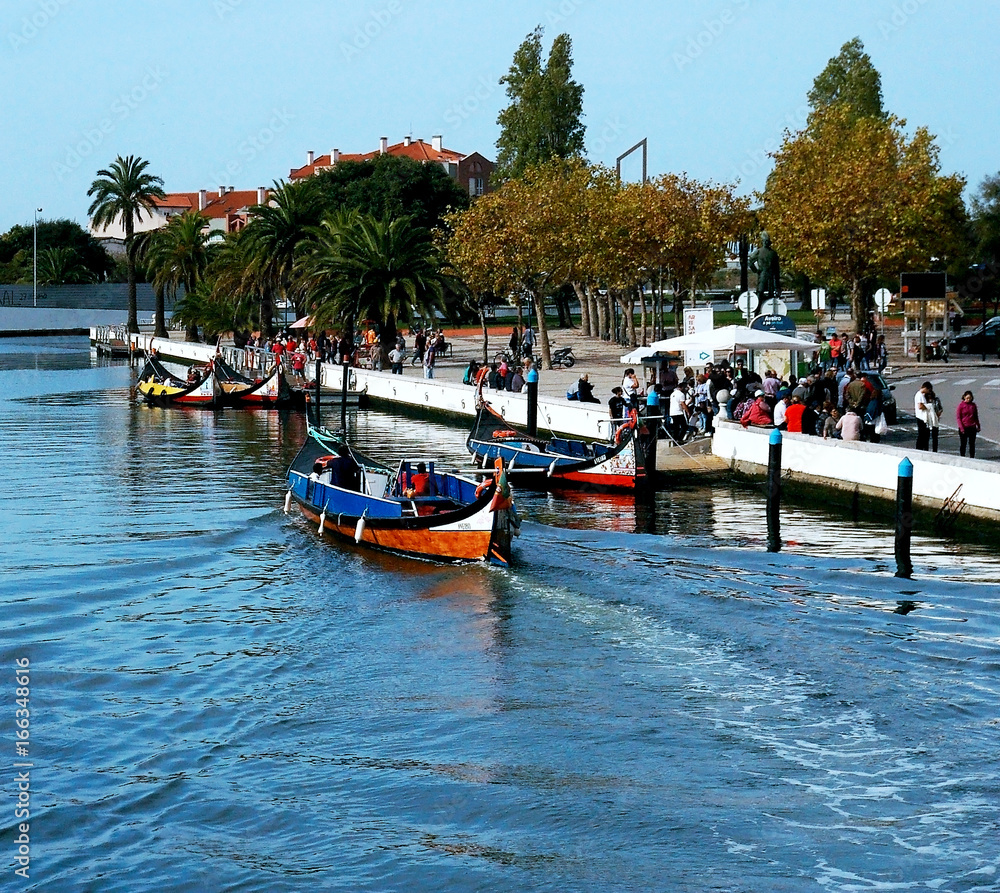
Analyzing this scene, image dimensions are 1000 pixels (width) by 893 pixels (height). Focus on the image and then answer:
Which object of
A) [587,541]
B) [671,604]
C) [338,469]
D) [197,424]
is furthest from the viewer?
[197,424]

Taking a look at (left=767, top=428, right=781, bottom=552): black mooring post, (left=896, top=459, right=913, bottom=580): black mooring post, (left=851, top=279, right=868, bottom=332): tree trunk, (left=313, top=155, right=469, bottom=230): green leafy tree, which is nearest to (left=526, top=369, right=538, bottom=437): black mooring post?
(left=767, top=428, right=781, bottom=552): black mooring post

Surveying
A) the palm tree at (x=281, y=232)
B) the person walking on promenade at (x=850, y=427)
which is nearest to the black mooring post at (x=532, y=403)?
the person walking on promenade at (x=850, y=427)

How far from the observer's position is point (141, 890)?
11.3 meters

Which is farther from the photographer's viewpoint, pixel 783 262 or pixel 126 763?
pixel 783 262

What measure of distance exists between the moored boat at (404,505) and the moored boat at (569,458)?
3.90 m

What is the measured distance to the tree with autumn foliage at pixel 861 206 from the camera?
5203 cm

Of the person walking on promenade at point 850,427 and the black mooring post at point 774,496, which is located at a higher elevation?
the person walking on promenade at point 850,427

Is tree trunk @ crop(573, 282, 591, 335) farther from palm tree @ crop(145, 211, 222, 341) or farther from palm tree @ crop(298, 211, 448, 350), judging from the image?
palm tree @ crop(145, 211, 222, 341)

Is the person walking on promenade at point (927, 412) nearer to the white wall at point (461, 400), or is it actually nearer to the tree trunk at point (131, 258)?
the white wall at point (461, 400)

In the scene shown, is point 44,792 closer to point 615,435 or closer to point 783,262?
point 615,435

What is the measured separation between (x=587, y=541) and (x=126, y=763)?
11.5 meters

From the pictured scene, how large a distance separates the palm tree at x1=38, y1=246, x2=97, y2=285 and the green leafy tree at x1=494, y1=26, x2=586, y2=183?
196 feet

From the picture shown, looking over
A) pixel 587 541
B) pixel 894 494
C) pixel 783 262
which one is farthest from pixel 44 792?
pixel 783 262

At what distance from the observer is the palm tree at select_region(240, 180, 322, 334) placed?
2598 inches
